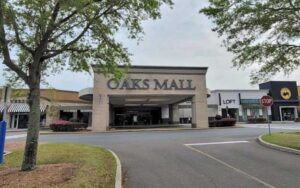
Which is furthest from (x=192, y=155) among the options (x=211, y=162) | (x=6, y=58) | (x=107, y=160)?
(x=6, y=58)

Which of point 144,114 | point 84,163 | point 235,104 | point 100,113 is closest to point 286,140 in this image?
point 84,163

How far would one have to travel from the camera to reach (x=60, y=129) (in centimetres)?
3312

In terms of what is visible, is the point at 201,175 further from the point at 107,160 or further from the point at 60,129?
the point at 60,129

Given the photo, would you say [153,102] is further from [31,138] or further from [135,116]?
Answer: [31,138]

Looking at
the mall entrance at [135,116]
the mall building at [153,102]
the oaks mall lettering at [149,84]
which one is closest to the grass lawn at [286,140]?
the mall building at [153,102]

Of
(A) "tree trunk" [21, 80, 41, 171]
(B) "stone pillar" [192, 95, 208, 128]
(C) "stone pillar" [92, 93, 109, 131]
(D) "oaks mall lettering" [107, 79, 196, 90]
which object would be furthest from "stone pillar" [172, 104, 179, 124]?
(A) "tree trunk" [21, 80, 41, 171]

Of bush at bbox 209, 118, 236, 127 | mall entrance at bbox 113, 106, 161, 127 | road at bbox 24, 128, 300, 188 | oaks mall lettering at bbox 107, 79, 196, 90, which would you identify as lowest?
road at bbox 24, 128, 300, 188

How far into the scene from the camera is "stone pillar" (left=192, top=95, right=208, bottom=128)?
118ft

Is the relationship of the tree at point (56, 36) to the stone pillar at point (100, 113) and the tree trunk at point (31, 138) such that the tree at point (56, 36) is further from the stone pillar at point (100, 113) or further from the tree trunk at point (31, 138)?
the stone pillar at point (100, 113)

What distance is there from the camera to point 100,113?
3316cm

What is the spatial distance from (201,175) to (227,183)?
108 cm

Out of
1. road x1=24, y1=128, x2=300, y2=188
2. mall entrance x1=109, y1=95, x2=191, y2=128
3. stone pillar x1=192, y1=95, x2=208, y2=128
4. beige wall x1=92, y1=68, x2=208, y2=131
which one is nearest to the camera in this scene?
road x1=24, y1=128, x2=300, y2=188

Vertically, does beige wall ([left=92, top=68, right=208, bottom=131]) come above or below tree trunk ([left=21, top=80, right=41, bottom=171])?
above

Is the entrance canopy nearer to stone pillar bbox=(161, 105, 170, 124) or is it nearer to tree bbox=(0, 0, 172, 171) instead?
stone pillar bbox=(161, 105, 170, 124)
